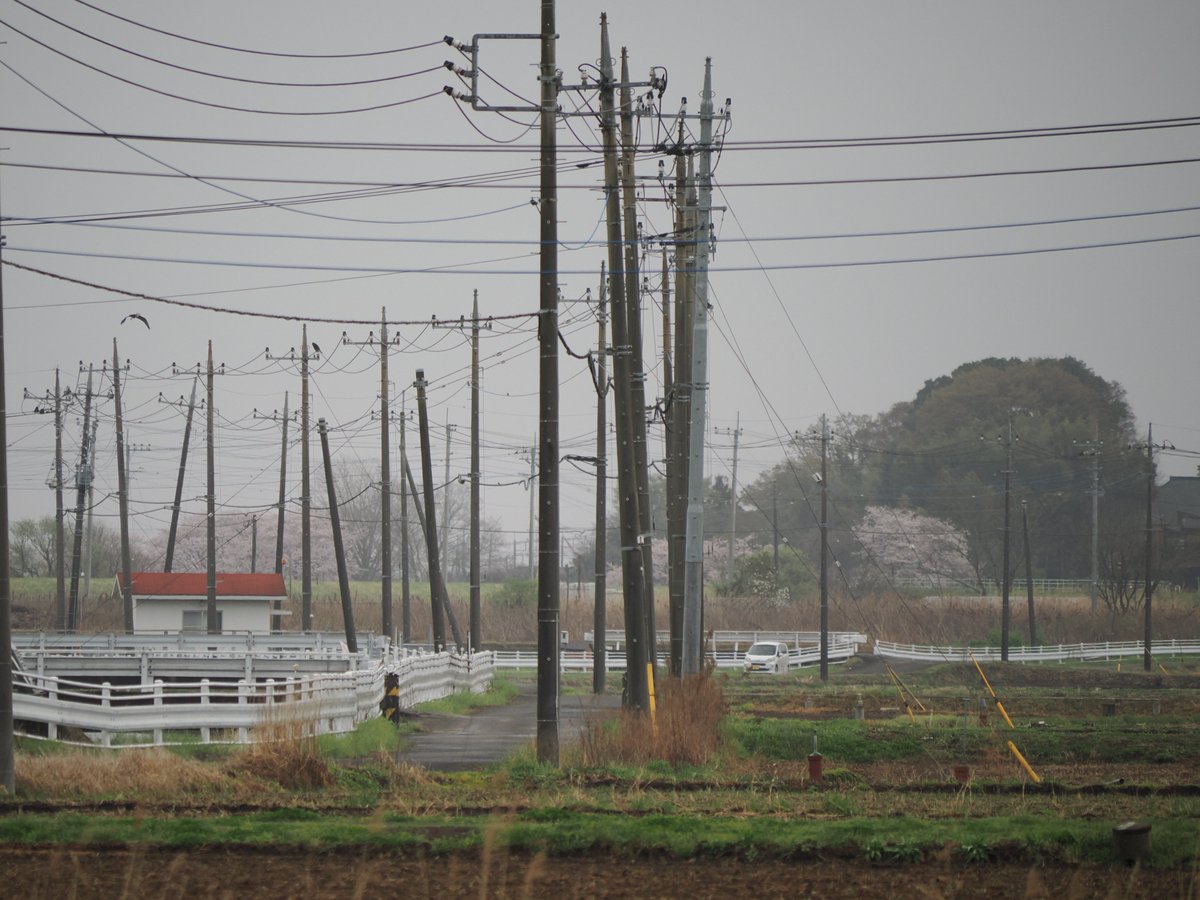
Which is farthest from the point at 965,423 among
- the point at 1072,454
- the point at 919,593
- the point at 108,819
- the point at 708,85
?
the point at 108,819

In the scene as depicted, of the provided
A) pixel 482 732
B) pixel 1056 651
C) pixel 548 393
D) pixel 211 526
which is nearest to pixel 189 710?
pixel 482 732

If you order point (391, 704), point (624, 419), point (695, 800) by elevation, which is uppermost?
point (624, 419)

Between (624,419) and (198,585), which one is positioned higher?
(624,419)

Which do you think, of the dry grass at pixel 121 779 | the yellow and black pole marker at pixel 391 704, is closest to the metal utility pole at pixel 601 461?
the yellow and black pole marker at pixel 391 704

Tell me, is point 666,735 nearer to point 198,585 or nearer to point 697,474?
point 697,474

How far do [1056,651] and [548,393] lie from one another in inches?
2468

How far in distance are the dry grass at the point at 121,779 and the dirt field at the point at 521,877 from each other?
4.22m

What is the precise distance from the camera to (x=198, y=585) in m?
62.7

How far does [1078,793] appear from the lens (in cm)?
1859

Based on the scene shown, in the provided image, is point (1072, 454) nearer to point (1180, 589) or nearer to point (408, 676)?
point (1180, 589)

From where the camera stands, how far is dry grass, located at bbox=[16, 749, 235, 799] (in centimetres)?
1809

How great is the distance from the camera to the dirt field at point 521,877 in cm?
1184

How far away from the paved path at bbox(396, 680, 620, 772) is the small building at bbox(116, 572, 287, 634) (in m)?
20.8

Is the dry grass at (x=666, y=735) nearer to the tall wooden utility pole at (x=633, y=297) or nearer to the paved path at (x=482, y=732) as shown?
the paved path at (x=482, y=732)
